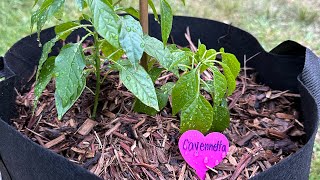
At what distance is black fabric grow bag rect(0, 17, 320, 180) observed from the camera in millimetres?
864

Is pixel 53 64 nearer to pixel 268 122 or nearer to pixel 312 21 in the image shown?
pixel 268 122

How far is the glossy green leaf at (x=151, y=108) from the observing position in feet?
3.44

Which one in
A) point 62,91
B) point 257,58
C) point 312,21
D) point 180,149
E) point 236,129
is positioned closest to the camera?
point 62,91

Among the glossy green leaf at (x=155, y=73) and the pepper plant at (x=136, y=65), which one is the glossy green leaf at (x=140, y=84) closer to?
the pepper plant at (x=136, y=65)

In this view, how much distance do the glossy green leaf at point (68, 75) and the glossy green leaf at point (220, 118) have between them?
0.29 meters

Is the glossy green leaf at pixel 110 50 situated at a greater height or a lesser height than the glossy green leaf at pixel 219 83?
greater

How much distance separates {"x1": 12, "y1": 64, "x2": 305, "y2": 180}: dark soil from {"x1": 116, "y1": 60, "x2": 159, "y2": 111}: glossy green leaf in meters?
0.15

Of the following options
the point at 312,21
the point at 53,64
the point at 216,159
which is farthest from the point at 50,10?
the point at 312,21

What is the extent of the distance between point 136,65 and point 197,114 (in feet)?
0.55

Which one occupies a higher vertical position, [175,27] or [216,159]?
[175,27]

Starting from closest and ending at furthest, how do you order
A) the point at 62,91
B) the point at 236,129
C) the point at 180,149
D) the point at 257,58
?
1. the point at 62,91
2. the point at 180,149
3. the point at 236,129
4. the point at 257,58

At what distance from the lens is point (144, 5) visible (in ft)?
3.35

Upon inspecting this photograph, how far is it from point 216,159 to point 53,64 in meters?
0.38

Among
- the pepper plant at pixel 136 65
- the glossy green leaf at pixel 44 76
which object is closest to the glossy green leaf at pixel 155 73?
the pepper plant at pixel 136 65
